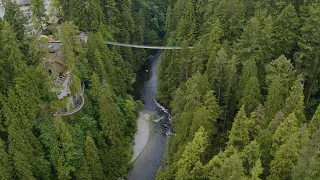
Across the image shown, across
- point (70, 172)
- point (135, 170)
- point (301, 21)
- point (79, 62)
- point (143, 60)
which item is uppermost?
point (301, 21)

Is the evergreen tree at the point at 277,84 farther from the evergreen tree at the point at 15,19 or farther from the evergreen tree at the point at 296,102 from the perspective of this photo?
the evergreen tree at the point at 15,19

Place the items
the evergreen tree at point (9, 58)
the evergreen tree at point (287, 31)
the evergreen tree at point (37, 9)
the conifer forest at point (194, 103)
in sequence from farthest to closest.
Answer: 1. the evergreen tree at point (37, 9)
2. the evergreen tree at point (287, 31)
3. the evergreen tree at point (9, 58)
4. the conifer forest at point (194, 103)

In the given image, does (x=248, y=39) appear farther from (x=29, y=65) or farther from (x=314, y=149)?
(x=29, y=65)

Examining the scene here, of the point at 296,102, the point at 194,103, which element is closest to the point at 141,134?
the point at 194,103

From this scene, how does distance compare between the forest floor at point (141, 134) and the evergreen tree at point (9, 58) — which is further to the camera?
the forest floor at point (141, 134)

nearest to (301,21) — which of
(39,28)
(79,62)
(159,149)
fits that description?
(159,149)

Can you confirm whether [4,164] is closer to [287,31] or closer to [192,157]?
[192,157]

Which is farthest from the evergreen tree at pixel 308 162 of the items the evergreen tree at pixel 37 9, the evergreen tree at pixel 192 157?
the evergreen tree at pixel 37 9
